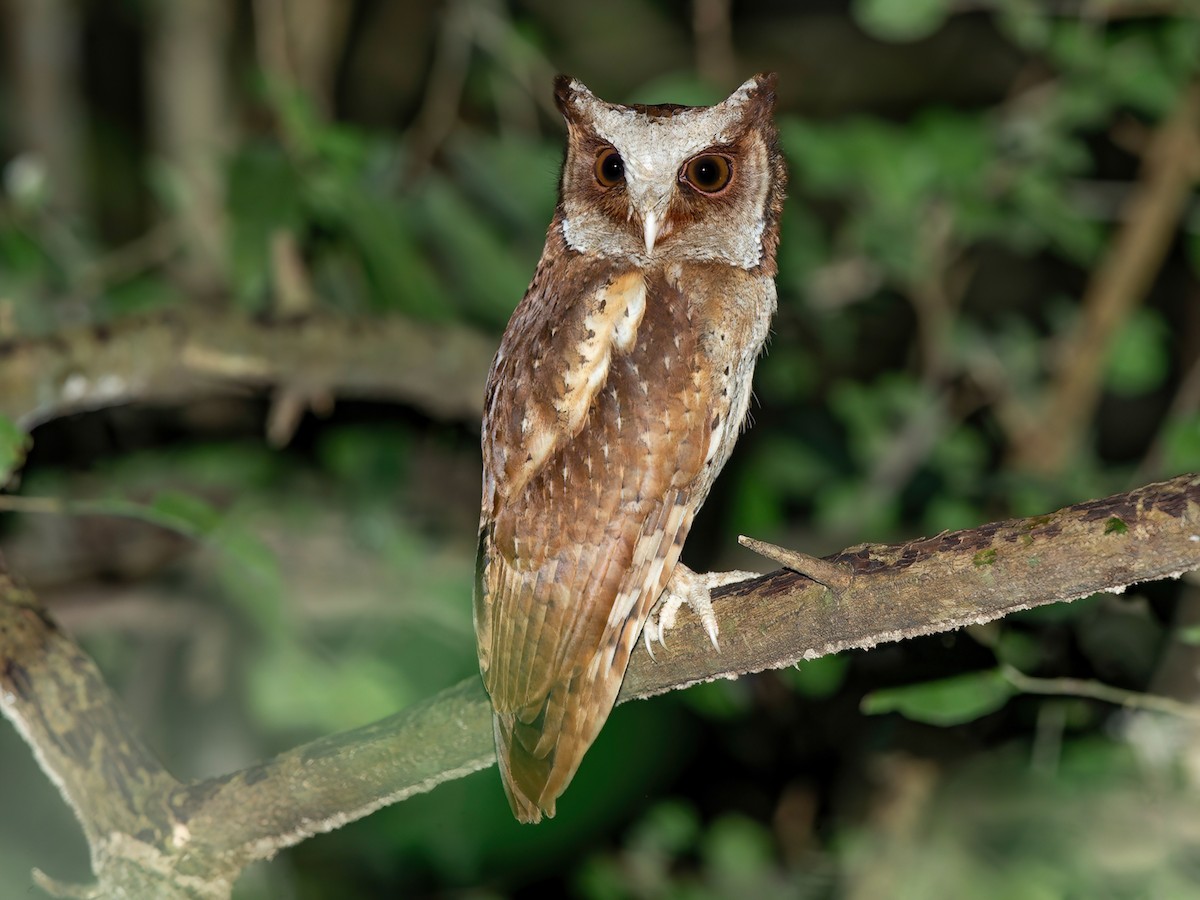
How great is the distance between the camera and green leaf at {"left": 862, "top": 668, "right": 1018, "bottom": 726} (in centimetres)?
220

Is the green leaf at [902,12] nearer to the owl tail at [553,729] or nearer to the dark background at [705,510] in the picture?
the dark background at [705,510]

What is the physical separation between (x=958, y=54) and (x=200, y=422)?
4429 millimetres

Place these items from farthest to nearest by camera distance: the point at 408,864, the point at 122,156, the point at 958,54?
1. the point at 122,156
2. the point at 958,54
3. the point at 408,864

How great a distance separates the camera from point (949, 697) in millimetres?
2221

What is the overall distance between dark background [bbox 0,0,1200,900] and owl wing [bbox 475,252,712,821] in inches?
27.6

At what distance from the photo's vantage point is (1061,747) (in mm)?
3150

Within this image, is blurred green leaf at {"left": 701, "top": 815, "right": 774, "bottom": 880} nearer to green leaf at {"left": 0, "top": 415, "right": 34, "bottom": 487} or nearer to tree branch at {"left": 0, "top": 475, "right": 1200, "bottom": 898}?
tree branch at {"left": 0, "top": 475, "right": 1200, "bottom": 898}

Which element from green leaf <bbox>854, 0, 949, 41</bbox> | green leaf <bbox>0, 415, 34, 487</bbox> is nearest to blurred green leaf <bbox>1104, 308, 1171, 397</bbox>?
green leaf <bbox>854, 0, 949, 41</bbox>

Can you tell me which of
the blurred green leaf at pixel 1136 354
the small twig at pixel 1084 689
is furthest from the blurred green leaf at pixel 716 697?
the blurred green leaf at pixel 1136 354

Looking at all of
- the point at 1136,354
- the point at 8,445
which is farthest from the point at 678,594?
Result: the point at 1136,354

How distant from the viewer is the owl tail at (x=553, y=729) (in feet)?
7.16

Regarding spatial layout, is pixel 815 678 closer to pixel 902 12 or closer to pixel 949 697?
pixel 949 697

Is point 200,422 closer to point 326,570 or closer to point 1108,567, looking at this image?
point 326,570

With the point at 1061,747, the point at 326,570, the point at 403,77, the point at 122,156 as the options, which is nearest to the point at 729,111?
the point at 1061,747
